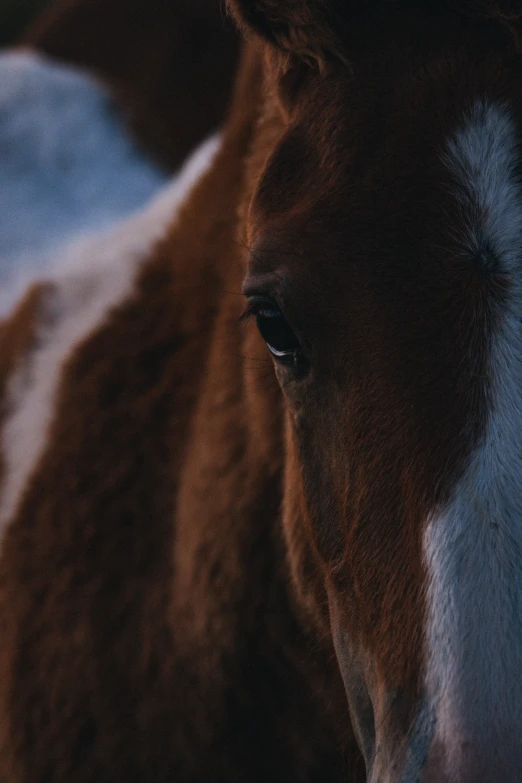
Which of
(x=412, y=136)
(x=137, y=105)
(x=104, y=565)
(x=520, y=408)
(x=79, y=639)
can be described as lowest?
(x=520, y=408)

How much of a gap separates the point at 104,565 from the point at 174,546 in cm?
15

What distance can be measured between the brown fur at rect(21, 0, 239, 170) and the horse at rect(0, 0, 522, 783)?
2.57 feet

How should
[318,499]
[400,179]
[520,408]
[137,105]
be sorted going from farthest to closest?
[137,105]
[318,499]
[400,179]
[520,408]

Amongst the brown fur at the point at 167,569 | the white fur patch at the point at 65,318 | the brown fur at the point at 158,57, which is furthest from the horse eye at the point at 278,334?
the brown fur at the point at 158,57

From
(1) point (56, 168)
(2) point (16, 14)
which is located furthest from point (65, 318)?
(2) point (16, 14)

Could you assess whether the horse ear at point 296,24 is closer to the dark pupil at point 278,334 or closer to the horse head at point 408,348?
the horse head at point 408,348

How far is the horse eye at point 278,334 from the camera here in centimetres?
140

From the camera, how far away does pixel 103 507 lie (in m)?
1.99

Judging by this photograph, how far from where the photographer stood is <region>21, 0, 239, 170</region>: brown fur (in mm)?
3289

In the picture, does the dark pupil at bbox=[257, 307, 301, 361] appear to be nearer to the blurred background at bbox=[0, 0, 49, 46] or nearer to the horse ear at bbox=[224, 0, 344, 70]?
the horse ear at bbox=[224, 0, 344, 70]

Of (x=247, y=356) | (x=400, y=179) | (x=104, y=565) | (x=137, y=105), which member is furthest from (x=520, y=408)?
(x=137, y=105)

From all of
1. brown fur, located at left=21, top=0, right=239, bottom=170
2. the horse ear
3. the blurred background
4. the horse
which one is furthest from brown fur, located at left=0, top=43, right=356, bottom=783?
the blurred background

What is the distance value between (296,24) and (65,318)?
3.50 ft

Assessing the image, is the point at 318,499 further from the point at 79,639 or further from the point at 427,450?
the point at 79,639
